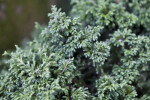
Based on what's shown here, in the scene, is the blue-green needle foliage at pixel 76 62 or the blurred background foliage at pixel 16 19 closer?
the blue-green needle foliage at pixel 76 62

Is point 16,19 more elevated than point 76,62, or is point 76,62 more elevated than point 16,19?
point 16,19

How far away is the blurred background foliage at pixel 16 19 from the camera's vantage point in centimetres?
187

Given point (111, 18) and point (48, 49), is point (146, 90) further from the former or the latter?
point (48, 49)

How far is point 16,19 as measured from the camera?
1.97 metres

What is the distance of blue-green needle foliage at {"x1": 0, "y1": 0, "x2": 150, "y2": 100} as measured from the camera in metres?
1.14

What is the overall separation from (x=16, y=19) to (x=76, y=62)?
1.00m

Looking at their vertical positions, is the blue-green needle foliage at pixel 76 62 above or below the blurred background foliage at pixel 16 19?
below

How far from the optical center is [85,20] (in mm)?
1563

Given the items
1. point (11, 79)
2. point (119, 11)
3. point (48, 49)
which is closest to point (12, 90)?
point (11, 79)

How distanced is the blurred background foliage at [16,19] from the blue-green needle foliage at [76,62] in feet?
1.98

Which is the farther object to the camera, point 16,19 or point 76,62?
point 16,19

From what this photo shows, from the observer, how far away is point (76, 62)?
1.31 m

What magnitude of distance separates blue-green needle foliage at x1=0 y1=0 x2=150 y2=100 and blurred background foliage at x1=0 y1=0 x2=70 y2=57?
602mm

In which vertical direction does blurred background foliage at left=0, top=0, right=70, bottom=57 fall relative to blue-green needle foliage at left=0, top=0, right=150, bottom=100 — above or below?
→ above
